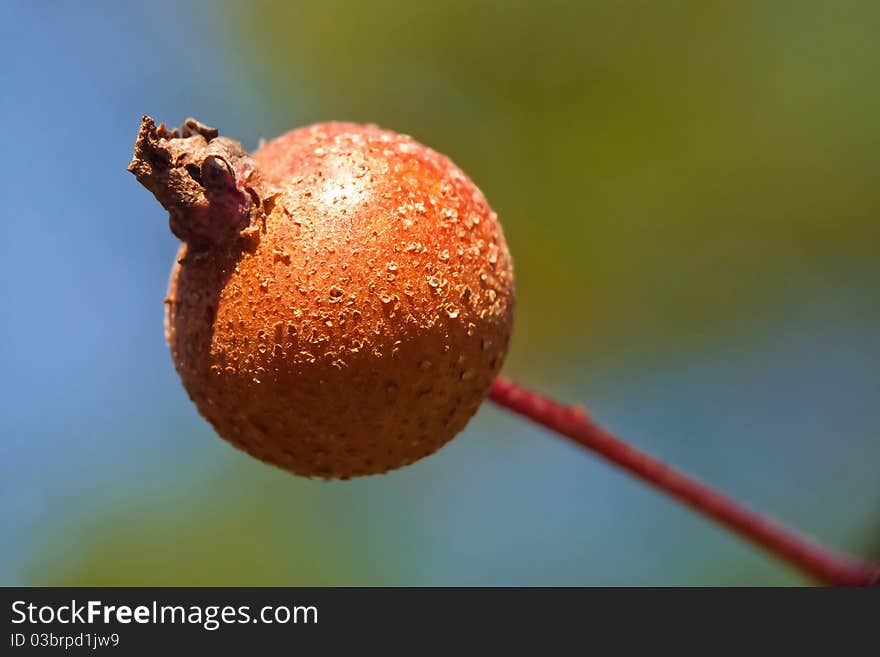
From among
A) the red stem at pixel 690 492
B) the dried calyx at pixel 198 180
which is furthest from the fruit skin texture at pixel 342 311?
the red stem at pixel 690 492

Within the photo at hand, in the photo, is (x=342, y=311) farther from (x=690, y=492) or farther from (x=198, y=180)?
(x=690, y=492)

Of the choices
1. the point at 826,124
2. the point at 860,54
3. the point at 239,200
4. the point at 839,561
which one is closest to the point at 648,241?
the point at 826,124

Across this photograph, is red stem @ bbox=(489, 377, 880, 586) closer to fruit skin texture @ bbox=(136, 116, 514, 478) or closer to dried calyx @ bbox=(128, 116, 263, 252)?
fruit skin texture @ bbox=(136, 116, 514, 478)

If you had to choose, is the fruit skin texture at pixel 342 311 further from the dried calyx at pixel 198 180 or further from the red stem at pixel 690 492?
the red stem at pixel 690 492

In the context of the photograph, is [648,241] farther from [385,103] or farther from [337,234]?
[337,234]

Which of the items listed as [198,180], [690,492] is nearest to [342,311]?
[198,180]

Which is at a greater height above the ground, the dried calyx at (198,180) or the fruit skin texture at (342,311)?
the dried calyx at (198,180)
